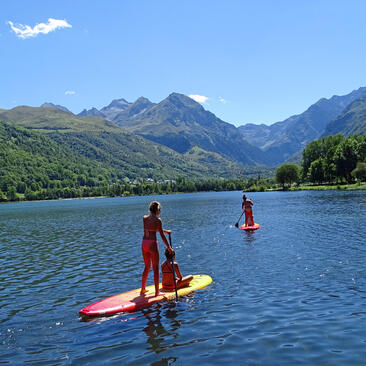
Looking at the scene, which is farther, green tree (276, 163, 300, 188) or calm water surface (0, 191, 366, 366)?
green tree (276, 163, 300, 188)

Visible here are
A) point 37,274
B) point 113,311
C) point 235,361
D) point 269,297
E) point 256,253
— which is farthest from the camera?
point 256,253

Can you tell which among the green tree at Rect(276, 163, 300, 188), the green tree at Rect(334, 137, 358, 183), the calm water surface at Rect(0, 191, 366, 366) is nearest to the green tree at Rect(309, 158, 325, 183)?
the green tree at Rect(334, 137, 358, 183)

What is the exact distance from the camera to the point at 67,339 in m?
13.1

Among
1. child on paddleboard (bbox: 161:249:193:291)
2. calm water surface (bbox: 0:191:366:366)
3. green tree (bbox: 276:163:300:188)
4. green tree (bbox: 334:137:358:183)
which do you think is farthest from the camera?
green tree (bbox: 276:163:300:188)

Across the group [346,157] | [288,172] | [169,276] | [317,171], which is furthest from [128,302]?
[288,172]

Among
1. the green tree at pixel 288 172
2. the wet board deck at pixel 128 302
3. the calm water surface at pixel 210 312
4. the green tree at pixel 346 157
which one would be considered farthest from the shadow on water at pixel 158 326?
the green tree at pixel 288 172

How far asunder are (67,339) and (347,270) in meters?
15.8

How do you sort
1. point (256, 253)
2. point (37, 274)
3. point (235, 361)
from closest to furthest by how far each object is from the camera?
point (235, 361)
point (37, 274)
point (256, 253)

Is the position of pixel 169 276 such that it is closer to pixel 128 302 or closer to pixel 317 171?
pixel 128 302

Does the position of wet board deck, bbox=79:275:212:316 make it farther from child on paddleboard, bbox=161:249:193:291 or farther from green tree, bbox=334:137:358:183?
green tree, bbox=334:137:358:183

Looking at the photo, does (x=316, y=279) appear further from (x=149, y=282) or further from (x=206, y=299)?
(x=149, y=282)

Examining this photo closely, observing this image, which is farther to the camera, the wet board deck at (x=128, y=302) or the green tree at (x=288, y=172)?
the green tree at (x=288, y=172)

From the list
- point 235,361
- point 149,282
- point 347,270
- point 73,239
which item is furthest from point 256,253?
point 73,239

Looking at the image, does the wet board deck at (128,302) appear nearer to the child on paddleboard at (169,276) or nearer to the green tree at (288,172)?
the child on paddleboard at (169,276)
